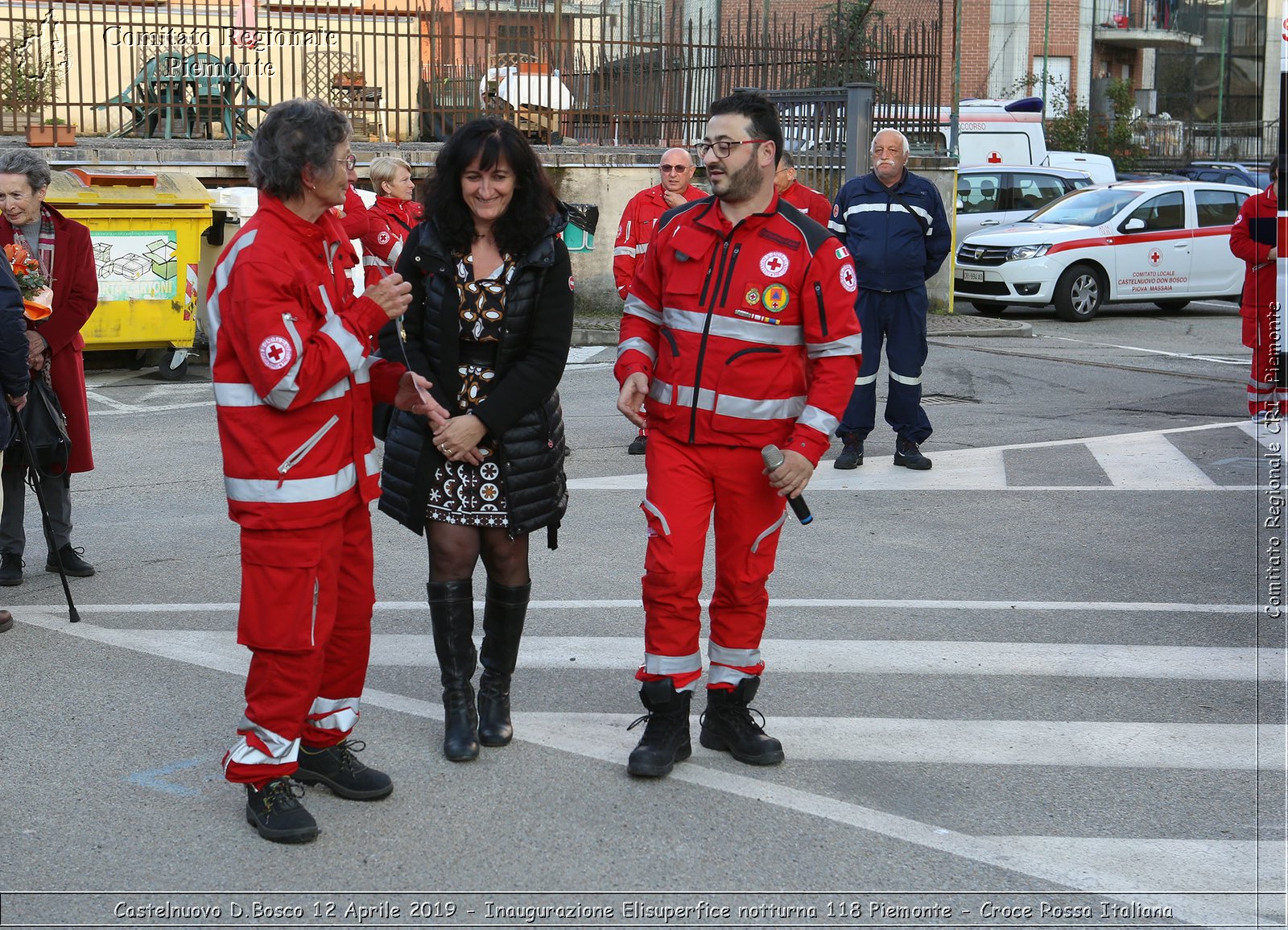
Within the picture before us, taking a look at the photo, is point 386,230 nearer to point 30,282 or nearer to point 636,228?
point 636,228

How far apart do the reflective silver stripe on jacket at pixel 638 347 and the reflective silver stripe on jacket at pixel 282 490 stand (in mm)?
1135

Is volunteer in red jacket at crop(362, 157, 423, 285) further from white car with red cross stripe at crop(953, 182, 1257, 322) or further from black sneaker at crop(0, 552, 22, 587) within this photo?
white car with red cross stripe at crop(953, 182, 1257, 322)

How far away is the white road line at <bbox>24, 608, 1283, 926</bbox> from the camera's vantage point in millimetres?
3838

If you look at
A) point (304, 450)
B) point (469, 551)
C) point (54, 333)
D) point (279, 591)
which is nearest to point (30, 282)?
point (54, 333)

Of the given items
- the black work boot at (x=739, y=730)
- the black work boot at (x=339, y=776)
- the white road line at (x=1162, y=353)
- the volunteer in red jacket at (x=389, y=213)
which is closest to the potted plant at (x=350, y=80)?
the volunteer in red jacket at (x=389, y=213)

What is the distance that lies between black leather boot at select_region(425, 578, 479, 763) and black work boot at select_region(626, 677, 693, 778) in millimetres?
534

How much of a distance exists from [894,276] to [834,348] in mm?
4859

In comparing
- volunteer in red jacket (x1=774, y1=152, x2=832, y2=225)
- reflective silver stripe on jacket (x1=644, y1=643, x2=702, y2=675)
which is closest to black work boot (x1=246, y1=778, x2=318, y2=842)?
reflective silver stripe on jacket (x1=644, y1=643, x2=702, y2=675)

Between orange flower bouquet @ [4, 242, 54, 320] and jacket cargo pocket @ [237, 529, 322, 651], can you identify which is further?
orange flower bouquet @ [4, 242, 54, 320]

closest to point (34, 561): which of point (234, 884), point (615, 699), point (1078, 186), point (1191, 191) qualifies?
point (615, 699)

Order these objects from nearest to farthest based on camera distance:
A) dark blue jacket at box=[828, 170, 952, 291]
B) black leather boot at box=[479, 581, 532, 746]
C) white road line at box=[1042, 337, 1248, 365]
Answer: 1. black leather boot at box=[479, 581, 532, 746]
2. dark blue jacket at box=[828, 170, 952, 291]
3. white road line at box=[1042, 337, 1248, 365]

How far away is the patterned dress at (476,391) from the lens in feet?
15.2

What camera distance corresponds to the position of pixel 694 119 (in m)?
18.1

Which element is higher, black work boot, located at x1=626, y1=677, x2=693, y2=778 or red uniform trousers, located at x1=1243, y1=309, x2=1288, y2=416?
red uniform trousers, located at x1=1243, y1=309, x2=1288, y2=416
